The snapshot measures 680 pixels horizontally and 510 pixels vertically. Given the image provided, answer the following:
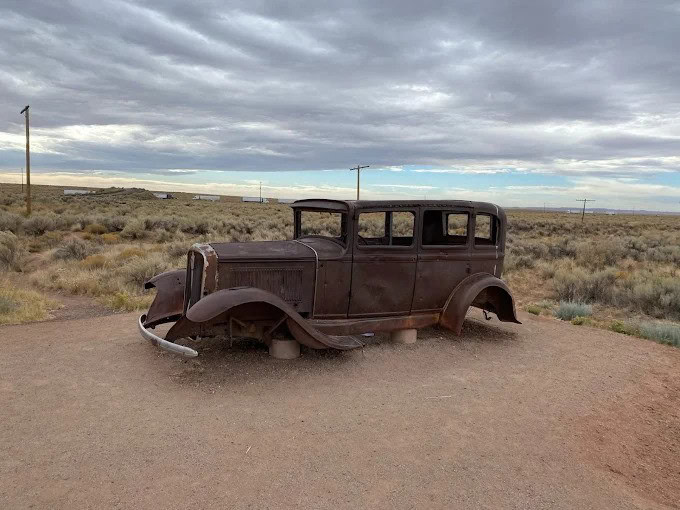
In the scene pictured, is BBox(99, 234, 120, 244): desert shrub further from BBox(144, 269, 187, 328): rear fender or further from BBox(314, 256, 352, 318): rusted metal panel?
BBox(314, 256, 352, 318): rusted metal panel

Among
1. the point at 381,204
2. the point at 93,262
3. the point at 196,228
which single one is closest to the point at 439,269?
the point at 381,204

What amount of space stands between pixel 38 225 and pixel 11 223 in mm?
1008

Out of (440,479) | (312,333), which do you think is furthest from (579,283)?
(440,479)

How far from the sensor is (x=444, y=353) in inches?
276

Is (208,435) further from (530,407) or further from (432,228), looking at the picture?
(432,228)

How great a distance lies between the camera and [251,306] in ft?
19.2

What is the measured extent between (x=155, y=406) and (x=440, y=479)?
9.48ft

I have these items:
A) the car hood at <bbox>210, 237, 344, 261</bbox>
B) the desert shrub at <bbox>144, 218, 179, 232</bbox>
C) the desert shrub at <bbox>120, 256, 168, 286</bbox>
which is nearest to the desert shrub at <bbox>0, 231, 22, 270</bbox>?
the desert shrub at <bbox>120, 256, 168, 286</bbox>

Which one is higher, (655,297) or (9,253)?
(9,253)

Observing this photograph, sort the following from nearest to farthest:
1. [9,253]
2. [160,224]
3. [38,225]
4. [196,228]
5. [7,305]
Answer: [7,305], [9,253], [38,225], [160,224], [196,228]

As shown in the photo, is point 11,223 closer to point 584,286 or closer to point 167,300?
point 167,300

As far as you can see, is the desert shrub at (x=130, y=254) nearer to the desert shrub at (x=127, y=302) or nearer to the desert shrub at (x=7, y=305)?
the desert shrub at (x=127, y=302)

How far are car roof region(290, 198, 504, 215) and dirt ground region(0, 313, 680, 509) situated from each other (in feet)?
6.42

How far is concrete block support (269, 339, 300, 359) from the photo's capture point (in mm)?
6379
